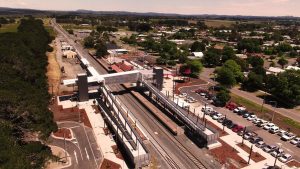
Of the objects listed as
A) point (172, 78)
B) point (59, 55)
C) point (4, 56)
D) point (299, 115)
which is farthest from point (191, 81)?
point (59, 55)

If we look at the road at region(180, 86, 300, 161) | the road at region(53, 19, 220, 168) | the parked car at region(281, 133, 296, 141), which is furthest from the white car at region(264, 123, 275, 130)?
the road at region(53, 19, 220, 168)

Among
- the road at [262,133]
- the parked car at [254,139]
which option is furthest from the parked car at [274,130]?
the parked car at [254,139]

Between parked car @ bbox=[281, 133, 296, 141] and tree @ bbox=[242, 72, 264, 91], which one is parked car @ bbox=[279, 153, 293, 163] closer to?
parked car @ bbox=[281, 133, 296, 141]

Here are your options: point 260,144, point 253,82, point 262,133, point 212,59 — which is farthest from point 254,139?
point 212,59

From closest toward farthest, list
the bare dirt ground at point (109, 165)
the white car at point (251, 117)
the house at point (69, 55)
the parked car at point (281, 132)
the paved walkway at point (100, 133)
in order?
the bare dirt ground at point (109, 165) → the paved walkway at point (100, 133) → the parked car at point (281, 132) → the white car at point (251, 117) → the house at point (69, 55)

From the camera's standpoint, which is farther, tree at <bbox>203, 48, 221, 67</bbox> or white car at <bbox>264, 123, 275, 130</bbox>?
tree at <bbox>203, 48, 221, 67</bbox>

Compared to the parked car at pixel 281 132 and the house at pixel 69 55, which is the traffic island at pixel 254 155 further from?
the house at pixel 69 55

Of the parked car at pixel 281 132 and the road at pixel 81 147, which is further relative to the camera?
the parked car at pixel 281 132
